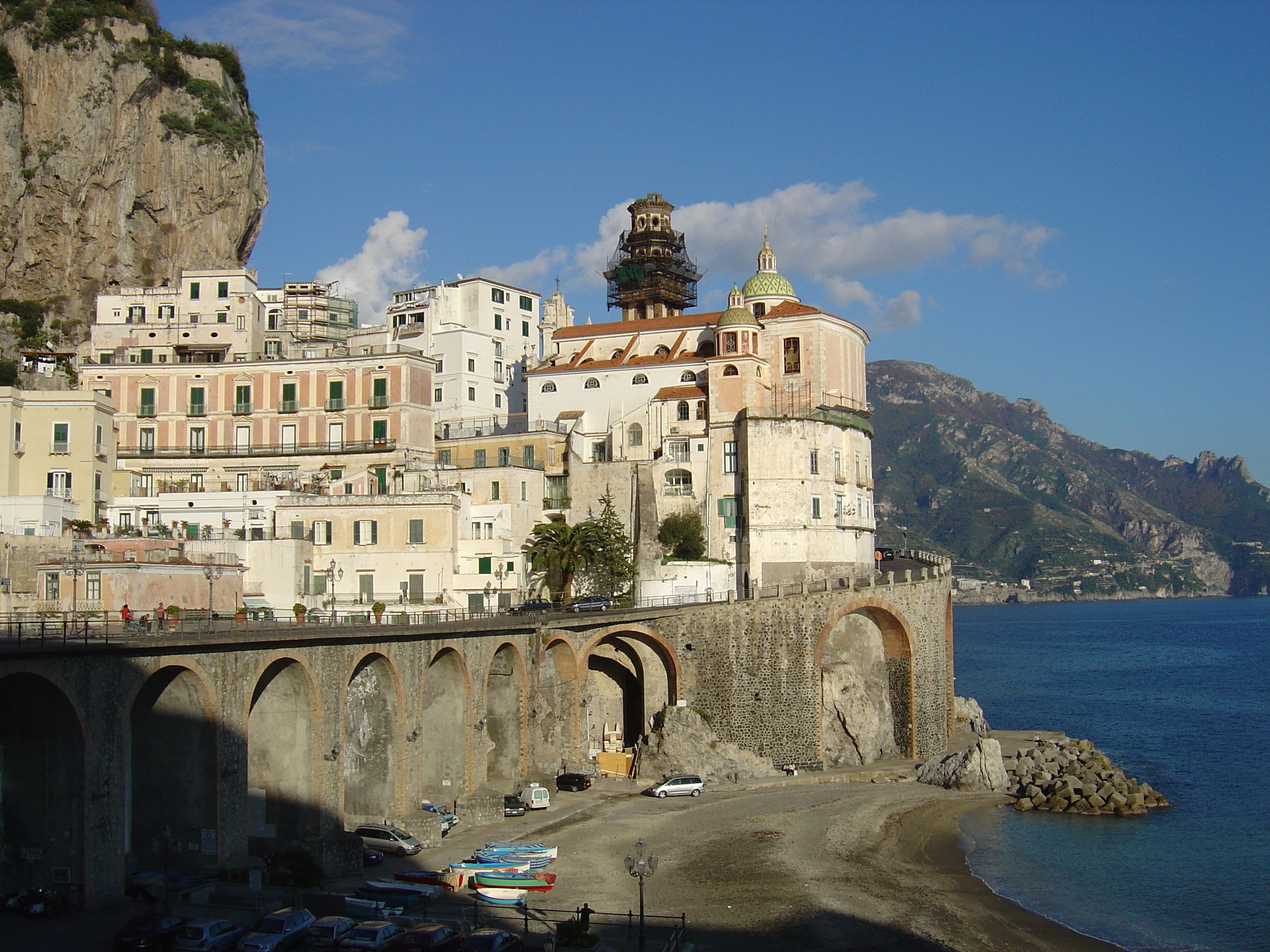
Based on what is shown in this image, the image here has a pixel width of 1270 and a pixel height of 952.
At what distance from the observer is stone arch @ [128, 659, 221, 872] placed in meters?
38.6

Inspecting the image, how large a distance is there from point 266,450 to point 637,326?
91.0 ft

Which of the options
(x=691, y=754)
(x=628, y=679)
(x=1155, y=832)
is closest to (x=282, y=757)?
(x=691, y=754)

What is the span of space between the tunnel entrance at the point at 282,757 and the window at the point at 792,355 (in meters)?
47.1

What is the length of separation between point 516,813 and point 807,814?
13.6 metres

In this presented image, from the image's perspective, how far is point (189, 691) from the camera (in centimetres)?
3872

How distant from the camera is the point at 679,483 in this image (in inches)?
3091

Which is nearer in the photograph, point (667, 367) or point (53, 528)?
point (53, 528)

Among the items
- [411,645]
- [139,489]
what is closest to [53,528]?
[139,489]

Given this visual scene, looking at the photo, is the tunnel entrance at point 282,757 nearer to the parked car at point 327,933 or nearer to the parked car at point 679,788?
the parked car at point 327,933

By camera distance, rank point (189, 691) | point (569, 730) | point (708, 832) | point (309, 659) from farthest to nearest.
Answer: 1. point (569, 730)
2. point (708, 832)
3. point (309, 659)
4. point (189, 691)

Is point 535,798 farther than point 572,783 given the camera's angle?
No

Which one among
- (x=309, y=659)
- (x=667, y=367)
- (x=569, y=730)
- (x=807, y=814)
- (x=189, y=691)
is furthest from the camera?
(x=667, y=367)

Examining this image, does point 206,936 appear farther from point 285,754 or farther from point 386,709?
point 386,709

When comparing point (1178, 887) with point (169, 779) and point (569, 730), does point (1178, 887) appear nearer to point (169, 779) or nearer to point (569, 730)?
point (569, 730)
